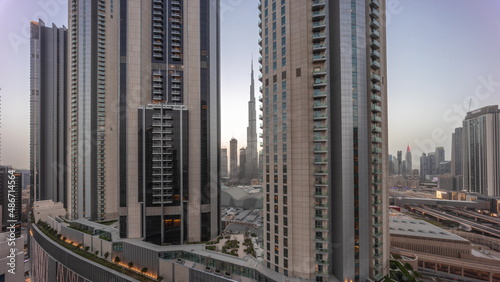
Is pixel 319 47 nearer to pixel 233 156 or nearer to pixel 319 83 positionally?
pixel 319 83

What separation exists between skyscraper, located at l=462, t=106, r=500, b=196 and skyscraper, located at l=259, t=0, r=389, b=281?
5160cm

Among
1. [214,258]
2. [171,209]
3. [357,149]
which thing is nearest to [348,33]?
[357,149]

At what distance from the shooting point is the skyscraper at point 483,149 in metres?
52.9

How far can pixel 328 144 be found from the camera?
83.6 ft

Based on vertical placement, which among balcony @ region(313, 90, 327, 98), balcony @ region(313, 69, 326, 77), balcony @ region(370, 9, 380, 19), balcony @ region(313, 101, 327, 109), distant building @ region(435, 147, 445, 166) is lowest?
distant building @ region(435, 147, 445, 166)

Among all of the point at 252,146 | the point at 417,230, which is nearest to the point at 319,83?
the point at 417,230

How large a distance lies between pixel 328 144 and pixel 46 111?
9247 centimetres

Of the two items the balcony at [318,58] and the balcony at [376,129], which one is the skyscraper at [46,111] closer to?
the balcony at [318,58]

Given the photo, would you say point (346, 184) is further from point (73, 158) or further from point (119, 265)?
point (73, 158)

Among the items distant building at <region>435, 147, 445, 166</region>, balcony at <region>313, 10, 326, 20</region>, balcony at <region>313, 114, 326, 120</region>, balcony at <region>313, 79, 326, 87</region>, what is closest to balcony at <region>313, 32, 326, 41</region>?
balcony at <region>313, 10, 326, 20</region>

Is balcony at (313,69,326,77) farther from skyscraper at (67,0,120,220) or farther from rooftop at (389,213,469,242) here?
skyscraper at (67,0,120,220)

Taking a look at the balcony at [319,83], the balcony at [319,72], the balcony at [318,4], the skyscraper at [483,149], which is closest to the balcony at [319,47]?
the balcony at [319,72]

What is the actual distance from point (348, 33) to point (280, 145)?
15931 mm

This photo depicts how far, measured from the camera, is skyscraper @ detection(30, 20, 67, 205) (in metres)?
69.6
